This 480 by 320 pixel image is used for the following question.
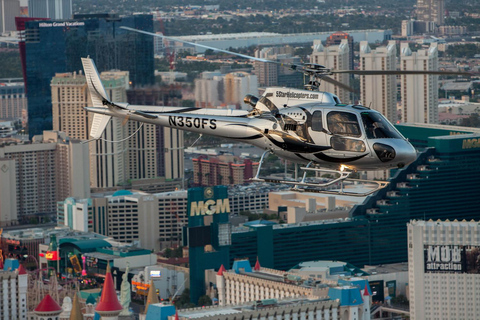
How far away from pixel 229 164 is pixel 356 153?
265ft

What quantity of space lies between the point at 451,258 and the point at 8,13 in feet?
431

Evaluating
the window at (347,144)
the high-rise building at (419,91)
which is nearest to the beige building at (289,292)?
the window at (347,144)

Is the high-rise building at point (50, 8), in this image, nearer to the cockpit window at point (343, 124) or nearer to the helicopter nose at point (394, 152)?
the cockpit window at point (343, 124)

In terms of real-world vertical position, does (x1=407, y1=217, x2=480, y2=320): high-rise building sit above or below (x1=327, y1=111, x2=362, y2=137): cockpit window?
below

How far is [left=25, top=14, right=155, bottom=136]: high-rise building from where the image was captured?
12725 centimetres

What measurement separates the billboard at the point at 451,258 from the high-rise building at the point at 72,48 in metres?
59.8

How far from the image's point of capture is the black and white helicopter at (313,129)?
98.3 feet

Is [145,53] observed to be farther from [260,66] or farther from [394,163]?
[394,163]

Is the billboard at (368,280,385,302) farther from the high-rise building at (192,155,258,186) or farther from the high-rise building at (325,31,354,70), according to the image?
the high-rise building at (325,31,354,70)

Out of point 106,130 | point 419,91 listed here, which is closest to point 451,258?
point 106,130

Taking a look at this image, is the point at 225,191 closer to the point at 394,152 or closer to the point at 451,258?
the point at 451,258

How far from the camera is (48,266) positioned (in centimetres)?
8550

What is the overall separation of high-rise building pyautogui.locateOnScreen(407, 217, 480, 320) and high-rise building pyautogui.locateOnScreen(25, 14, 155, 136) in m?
59.5

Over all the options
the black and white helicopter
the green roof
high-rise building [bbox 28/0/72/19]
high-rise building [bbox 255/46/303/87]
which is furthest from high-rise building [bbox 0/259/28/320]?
high-rise building [bbox 28/0/72/19]
